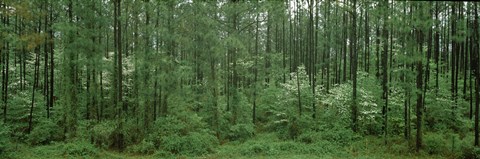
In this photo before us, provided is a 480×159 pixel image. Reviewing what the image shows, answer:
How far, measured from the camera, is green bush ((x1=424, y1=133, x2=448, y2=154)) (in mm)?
14336

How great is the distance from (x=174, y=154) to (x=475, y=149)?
472 inches

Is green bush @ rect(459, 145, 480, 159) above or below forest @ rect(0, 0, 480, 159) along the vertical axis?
below

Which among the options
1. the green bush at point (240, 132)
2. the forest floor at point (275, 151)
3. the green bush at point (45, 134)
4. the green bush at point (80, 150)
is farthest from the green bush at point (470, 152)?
the green bush at point (45, 134)

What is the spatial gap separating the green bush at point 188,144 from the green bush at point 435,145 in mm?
9182

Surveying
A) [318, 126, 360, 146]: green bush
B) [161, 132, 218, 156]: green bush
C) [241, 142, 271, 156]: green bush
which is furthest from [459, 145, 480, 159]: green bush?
[161, 132, 218, 156]: green bush

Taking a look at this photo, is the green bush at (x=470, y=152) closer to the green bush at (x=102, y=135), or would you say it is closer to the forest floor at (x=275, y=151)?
the forest floor at (x=275, y=151)

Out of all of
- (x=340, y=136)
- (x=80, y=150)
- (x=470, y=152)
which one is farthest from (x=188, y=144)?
(x=470, y=152)

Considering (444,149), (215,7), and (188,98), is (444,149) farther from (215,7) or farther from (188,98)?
(188,98)

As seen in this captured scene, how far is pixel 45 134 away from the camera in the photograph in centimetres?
1616

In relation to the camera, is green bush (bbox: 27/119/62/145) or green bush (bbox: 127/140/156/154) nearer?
green bush (bbox: 127/140/156/154)

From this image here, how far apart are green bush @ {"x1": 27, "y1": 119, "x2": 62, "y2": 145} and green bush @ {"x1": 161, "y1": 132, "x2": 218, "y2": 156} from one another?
5.39 m

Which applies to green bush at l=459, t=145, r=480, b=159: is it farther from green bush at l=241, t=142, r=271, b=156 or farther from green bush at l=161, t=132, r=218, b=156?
green bush at l=161, t=132, r=218, b=156

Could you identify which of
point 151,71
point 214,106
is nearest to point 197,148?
point 214,106

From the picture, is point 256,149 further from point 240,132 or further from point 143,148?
point 143,148
